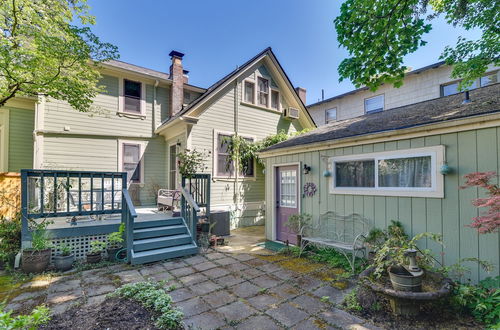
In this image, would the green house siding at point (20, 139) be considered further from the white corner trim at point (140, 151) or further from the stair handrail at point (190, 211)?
the stair handrail at point (190, 211)

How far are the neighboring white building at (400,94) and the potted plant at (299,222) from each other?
8.04 meters

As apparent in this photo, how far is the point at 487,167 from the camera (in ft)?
11.3

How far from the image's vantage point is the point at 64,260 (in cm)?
452

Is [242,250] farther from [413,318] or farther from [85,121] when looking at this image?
[85,121]

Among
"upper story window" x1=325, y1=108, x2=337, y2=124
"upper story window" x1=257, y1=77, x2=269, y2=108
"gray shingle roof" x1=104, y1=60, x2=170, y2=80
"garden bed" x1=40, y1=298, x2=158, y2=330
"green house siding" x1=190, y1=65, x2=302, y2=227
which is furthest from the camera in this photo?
"upper story window" x1=325, y1=108, x2=337, y2=124

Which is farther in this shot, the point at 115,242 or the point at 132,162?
the point at 132,162

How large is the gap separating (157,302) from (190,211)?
3.37 meters

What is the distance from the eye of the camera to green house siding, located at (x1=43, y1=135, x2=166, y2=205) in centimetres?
812

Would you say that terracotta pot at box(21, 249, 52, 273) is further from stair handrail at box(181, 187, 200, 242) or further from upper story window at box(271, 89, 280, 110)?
upper story window at box(271, 89, 280, 110)

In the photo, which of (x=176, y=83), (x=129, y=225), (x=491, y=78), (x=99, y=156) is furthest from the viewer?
(x=176, y=83)

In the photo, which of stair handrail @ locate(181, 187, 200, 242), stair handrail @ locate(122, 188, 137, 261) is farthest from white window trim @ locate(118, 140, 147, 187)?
stair handrail @ locate(122, 188, 137, 261)

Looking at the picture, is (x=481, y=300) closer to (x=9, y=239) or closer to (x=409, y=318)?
(x=409, y=318)

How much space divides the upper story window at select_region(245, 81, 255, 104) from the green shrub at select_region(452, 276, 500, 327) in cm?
855

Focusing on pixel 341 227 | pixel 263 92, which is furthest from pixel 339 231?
pixel 263 92
